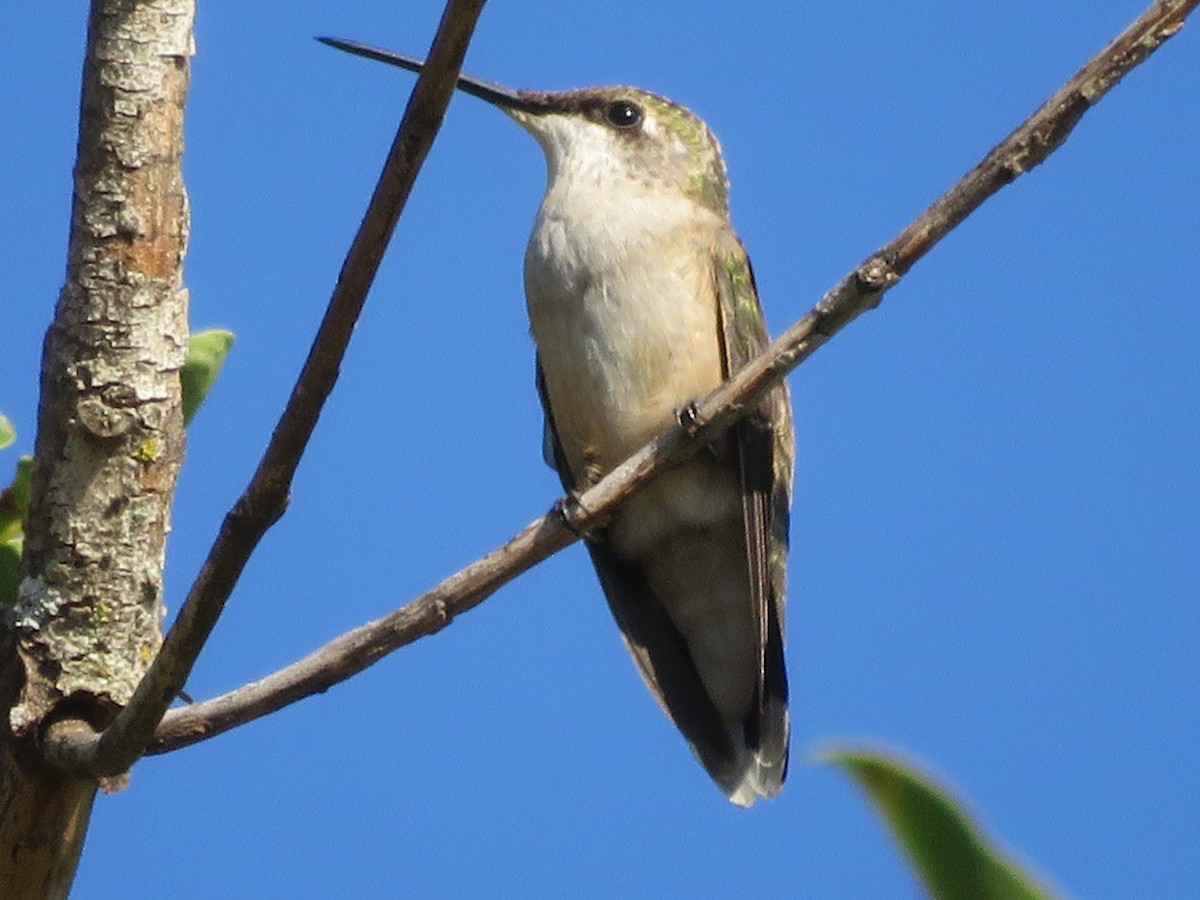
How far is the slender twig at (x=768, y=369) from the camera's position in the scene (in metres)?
2.41

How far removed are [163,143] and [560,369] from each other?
183 centimetres

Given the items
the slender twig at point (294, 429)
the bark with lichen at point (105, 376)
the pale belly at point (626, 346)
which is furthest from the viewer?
the pale belly at point (626, 346)

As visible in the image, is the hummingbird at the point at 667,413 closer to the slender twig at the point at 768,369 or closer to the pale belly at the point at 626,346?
the pale belly at the point at 626,346

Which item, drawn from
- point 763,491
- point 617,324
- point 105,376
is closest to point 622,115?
point 617,324

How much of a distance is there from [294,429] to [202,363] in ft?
2.74

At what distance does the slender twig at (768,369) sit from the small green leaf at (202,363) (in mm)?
674

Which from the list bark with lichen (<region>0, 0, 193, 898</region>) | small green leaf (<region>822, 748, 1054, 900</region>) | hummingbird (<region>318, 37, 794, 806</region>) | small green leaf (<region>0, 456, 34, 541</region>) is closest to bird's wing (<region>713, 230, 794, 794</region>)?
hummingbird (<region>318, 37, 794, 806</region>)

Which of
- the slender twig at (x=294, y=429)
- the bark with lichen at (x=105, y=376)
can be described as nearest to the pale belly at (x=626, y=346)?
the bark with lichen at (x=105, y=376)

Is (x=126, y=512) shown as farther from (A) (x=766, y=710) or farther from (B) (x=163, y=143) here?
(A) (x=766, y=710)

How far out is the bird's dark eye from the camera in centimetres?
525

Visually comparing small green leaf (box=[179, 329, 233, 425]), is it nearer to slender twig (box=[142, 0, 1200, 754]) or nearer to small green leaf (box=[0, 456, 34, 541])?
small green leaf (box=[0, 456, 34, 541])

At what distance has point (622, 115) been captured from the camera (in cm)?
525

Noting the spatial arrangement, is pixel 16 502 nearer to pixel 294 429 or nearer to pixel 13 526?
pixel 13 526

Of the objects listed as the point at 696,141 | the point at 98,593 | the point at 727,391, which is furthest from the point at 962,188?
the point at 696,141
